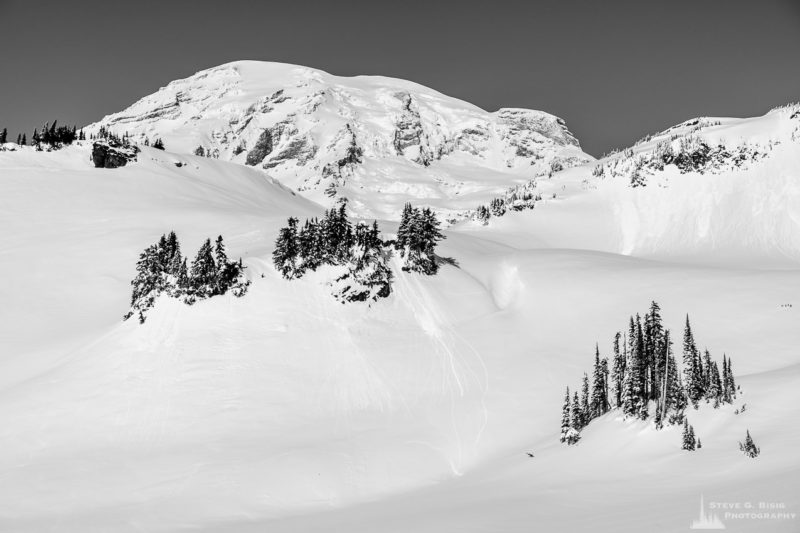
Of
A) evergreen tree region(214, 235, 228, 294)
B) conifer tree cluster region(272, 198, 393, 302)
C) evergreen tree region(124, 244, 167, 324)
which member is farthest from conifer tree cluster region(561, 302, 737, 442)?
evergreen tree region(124, 244, 167, 324)

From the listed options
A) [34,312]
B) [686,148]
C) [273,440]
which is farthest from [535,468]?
[686,148]

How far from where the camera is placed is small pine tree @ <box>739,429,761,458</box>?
117ft

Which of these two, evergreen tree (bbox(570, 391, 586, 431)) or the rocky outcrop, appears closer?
evergreen tree (bbox(570, 391, 586, 431))

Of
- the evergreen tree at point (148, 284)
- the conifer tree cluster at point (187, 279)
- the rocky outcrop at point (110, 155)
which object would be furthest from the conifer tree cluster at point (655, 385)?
the rocky outcrop at point (110, 155)

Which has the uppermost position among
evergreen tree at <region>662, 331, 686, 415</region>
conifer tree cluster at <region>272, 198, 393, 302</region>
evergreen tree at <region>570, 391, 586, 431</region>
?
conifer tree cluster at <region>272, 198, 393, 302</region>

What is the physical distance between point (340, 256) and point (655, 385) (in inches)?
1619

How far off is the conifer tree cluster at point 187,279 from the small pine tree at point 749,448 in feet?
173

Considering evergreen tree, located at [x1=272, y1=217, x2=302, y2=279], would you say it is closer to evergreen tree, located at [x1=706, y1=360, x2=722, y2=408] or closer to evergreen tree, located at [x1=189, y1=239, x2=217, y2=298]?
evergreen tree, located at [x1=189, y1=239, x2=217, y2=298]

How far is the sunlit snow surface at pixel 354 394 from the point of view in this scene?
128ft

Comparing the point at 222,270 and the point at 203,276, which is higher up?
the point at 222,270

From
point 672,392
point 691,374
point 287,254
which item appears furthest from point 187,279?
point 691,374

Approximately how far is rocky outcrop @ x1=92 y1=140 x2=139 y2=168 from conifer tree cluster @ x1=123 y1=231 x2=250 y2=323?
82.3 metres

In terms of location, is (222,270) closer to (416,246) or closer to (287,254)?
(287,254)

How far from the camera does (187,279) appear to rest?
73.2m
